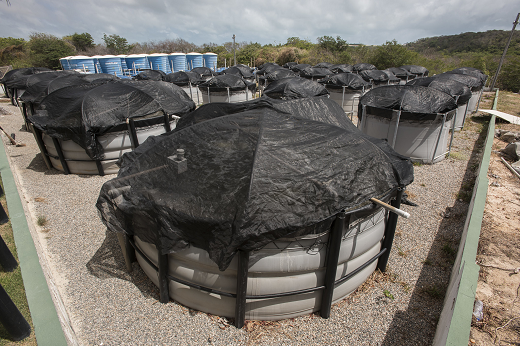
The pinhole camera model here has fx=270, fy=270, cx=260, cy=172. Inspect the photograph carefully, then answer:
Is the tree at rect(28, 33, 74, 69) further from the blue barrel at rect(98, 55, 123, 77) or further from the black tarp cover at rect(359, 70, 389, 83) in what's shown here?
the black tarp cover at rect(359, 70, 389, 83)

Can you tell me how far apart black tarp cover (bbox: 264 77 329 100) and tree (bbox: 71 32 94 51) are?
6356cm

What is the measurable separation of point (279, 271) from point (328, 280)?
2.66 ft

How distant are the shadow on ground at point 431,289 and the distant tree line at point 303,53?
32.9m

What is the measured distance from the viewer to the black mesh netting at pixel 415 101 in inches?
391

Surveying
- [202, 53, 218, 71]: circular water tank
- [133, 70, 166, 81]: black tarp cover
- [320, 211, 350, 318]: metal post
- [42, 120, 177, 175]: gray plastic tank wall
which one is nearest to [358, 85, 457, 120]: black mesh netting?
[320, 211, 350, 318]: metal post

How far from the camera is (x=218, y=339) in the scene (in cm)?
397

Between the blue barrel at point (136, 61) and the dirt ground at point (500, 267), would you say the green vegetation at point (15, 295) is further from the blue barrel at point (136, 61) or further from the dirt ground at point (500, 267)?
the blue barrel at point (136, 61)

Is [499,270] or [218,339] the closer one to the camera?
[218,339]

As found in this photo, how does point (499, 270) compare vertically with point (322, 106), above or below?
below

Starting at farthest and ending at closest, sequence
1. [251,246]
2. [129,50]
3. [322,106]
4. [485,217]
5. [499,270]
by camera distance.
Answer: [129,50], [485,217], [322,106], [499,270], [251,246]

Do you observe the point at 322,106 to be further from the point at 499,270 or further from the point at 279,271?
the point at 499,270

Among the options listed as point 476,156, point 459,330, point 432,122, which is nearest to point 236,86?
point 432,122

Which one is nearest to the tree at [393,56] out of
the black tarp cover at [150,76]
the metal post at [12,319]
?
the black tarp cover at [150,76]

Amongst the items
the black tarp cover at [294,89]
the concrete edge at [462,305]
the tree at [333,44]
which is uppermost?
the tree at [333,44]
